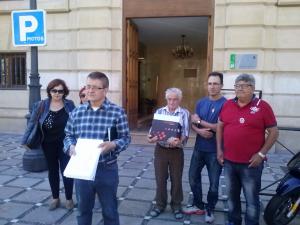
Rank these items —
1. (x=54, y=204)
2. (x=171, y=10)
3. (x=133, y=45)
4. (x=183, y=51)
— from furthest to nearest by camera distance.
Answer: (x=183, y=51) < (x=133, y=45) < (x=171, y=10) < (x=54, y=204)

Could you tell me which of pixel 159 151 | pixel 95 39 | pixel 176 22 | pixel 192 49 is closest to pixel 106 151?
pixel 159 151

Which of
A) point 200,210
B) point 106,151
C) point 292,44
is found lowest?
point 200,210

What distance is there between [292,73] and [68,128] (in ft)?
21.9

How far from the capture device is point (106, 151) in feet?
9.53

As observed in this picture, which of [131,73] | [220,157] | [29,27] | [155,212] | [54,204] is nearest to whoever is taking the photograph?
[220,157]

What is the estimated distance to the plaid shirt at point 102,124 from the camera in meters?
2.98

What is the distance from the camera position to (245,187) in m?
3.51

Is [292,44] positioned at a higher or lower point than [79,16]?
lower

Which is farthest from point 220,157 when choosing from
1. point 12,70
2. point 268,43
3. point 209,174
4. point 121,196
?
point 12,70

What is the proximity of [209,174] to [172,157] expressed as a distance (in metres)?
0.50

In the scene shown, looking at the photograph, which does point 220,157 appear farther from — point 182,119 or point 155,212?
point 155,212

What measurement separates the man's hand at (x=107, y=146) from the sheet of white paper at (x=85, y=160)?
3cm

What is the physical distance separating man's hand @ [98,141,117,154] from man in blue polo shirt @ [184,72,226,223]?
142 cm

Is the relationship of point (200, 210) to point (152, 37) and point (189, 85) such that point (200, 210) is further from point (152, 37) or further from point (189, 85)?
point (189, 85)
